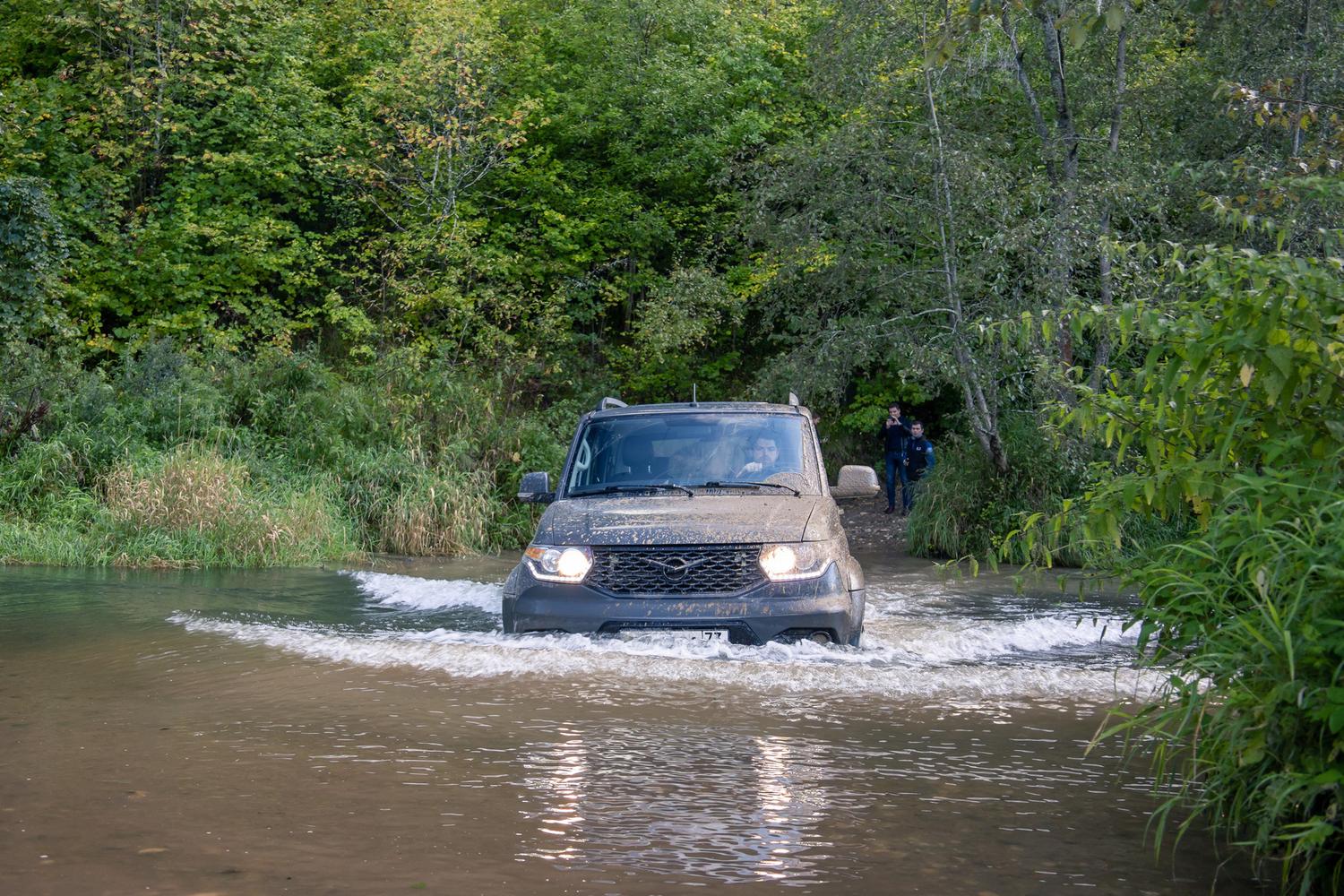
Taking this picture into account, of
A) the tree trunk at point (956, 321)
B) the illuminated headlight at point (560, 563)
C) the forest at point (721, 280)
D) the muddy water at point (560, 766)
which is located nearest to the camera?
the muddy water at point (560, 766)

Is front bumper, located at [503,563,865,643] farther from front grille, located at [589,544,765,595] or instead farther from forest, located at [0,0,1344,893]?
forest, located at [0,0,1344,893]

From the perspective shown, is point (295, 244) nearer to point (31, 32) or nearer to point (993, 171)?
point (31, 32)

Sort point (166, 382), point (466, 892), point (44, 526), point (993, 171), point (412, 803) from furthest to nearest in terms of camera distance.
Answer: point (166, 382), point (993, 171), point (44, 526), point (412, 803), point (466, 892)

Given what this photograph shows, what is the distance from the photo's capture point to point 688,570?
802 cm

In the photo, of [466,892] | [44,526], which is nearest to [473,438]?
[44,526]

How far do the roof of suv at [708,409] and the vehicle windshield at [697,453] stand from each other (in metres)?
Answer: 0.04

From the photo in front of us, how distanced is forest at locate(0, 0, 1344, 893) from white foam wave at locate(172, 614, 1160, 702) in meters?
1.02

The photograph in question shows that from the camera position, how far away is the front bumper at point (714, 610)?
788cm

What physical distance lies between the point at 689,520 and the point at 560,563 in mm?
829

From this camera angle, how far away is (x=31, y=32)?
2969 centimetres

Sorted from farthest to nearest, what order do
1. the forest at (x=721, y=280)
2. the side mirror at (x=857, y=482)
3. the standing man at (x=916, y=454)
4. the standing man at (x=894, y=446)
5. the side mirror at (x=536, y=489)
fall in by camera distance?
the standing man at (x=894, y=446) < the standing man at (x=916, y=454) < the side mirror at (x=536, y=489) < the side mirror at (x=857, y=482) < the forest at (x=721, y=280)

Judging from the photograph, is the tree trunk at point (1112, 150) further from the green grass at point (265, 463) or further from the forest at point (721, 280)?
the green grass at point (265, 463)

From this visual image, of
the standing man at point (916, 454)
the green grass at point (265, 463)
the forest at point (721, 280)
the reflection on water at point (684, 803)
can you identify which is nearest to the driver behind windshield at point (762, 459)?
the forest at point (721, 280)

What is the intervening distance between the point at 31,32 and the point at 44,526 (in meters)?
17.8
